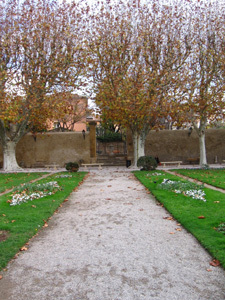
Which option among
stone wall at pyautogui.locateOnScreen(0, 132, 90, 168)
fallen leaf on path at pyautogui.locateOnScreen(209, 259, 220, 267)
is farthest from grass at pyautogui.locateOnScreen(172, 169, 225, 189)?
stone wall at pyautogui.locateOnScreen(0, 132, 90, 168)

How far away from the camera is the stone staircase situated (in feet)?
66.9

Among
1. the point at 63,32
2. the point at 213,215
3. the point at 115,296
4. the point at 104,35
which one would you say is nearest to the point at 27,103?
the point at 63,32

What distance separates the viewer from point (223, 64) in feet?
47.4

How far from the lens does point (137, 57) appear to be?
597 inches

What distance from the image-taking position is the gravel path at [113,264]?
99.0 inches

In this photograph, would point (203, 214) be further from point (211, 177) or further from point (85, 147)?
point (85, 147)

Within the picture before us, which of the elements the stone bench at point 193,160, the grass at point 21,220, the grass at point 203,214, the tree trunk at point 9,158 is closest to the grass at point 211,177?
the grass at point 203,214

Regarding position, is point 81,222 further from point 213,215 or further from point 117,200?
point 213,215

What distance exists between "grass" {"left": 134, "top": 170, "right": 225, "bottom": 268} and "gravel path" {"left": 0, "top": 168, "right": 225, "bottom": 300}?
0.15m

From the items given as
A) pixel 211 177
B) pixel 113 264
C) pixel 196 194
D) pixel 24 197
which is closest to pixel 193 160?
pixel 211 177

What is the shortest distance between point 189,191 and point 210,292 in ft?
15.7

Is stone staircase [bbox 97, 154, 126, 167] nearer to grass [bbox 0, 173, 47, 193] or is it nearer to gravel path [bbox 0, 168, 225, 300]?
grass [bbox 0, 173, 47, 193]

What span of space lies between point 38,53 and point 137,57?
6036 millimetres

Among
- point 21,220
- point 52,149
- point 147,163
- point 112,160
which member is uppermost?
point 52,149
